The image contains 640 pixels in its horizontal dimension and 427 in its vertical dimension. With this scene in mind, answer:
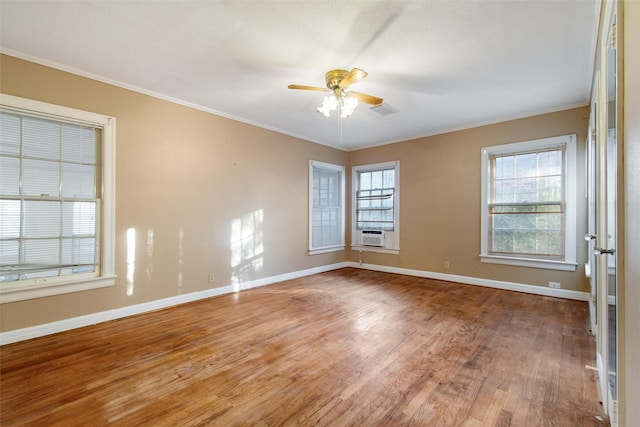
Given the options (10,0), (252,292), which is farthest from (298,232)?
(10,0)

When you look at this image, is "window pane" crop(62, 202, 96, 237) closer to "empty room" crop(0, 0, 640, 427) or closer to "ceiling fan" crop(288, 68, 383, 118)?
"empty room" crop(0, 0, 640, 427)

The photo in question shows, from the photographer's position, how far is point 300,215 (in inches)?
210

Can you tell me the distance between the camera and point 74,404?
1746mm

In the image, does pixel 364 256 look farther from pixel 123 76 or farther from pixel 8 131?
pixel 8 131

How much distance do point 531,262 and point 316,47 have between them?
13.7ft

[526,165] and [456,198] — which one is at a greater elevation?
[526,165]

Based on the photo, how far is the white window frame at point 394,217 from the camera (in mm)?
5551

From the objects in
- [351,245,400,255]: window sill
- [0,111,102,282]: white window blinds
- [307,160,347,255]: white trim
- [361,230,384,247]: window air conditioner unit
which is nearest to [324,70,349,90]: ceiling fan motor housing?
[0,111,102,282]: white window blinds

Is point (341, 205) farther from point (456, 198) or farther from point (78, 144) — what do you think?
point (78, 144)

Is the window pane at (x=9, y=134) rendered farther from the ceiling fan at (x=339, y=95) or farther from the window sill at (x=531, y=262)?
the window sill at (x=531, y=262)

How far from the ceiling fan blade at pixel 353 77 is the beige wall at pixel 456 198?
3019 millimetres

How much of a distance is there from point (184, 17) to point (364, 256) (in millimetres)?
5055

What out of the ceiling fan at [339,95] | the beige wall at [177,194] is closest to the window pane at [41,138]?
the beige wall at [177,194]

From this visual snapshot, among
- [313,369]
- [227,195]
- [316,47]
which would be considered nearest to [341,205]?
[227,195]
